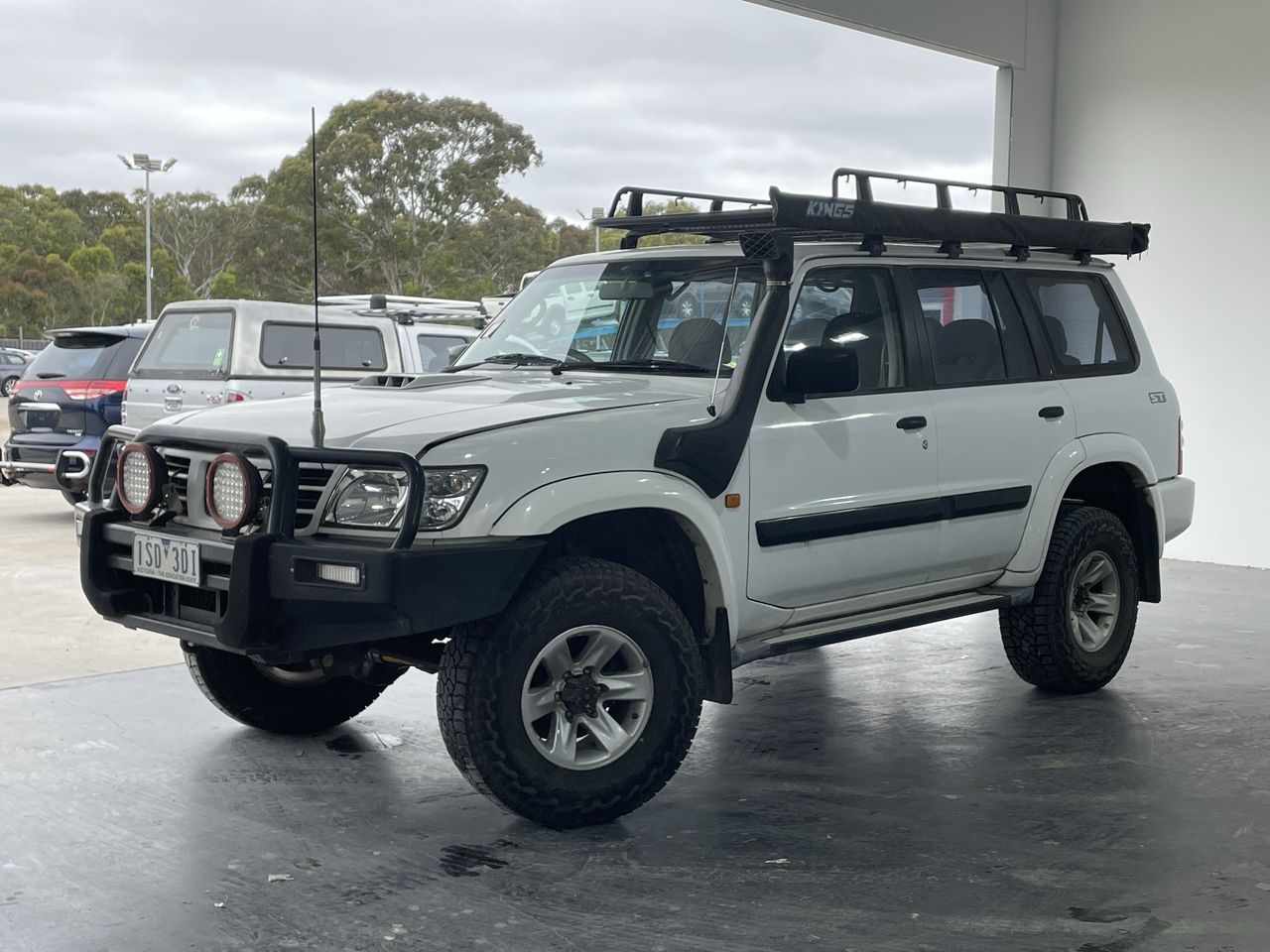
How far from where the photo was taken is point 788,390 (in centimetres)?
476

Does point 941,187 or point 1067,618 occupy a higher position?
point 941,187

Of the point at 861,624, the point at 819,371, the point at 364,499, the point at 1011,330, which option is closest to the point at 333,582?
the point at 364,499

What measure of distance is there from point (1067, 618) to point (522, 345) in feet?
8.46

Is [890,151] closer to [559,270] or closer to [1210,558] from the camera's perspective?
[1210,558]

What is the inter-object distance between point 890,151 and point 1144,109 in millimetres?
26763

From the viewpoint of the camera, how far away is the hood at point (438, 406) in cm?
414

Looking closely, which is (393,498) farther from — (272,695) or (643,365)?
(272,695)

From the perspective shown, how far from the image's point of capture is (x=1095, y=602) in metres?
6.23

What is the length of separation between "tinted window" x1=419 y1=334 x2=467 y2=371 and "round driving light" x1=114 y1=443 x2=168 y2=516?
27.5 ft

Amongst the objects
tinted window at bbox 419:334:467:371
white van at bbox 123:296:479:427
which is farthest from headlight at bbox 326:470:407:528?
tinted window at bbox 419:334:467:371

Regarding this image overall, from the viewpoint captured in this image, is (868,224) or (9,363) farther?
(9,363)

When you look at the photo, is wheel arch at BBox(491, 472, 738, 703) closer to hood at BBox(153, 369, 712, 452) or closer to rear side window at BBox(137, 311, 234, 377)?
hood at BBox(153, 369, 712, 452)

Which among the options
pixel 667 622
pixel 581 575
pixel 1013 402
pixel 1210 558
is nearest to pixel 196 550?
pixel 581 575

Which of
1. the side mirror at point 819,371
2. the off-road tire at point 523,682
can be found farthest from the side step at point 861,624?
the side mirror at point 819,371
